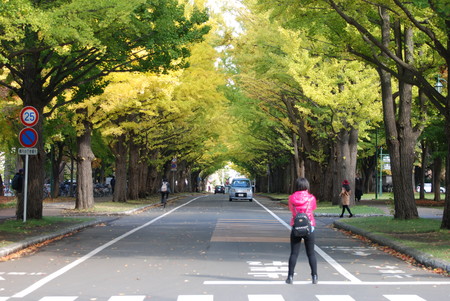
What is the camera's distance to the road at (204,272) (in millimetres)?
9117

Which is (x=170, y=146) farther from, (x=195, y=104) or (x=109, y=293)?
(x=109, y=293)

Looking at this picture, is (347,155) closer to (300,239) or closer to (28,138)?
(28,138)

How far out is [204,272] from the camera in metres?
11.3

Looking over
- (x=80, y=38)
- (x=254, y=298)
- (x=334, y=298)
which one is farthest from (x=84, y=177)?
(x=334, y=298)

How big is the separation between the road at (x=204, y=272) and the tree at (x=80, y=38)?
443 centimetres

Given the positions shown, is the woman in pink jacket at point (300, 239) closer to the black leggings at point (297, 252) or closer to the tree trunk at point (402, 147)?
the black leggings at point (297, 252)

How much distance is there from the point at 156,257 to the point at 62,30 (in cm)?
552

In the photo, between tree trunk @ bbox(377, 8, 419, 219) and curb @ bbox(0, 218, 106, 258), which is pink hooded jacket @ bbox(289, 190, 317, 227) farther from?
tree trunk @ bbox(377, 8, 419, 219)

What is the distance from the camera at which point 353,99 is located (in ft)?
104

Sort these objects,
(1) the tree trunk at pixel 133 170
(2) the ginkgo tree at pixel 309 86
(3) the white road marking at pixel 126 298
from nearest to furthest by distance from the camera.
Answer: (3) the white road marking at pixel 126 298
(2) the ginkgo tree at pixel 309 86
(1) the tree trunk at pixel 133 170

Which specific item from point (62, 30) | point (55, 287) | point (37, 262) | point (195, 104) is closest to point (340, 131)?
point (195, 104)

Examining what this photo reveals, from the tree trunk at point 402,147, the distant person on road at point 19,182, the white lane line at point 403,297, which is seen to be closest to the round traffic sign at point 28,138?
the distant person on road at point 19,182

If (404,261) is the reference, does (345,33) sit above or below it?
above

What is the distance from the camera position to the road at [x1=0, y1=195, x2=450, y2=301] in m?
9.12
